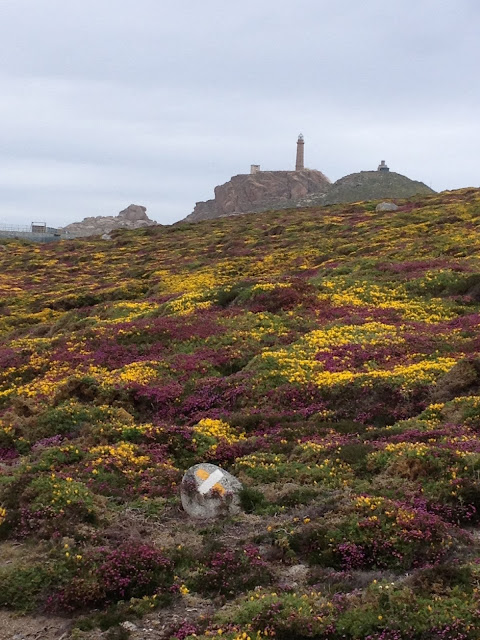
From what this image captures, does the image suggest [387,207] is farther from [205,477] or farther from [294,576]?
[294,576]

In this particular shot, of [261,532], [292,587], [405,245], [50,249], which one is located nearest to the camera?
[292,587]

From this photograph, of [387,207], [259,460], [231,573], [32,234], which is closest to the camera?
[231,573]

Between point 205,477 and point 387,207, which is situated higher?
point 387,207

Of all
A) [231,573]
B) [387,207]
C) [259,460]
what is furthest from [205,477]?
[387,207]

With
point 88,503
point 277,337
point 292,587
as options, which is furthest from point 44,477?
point 277,337

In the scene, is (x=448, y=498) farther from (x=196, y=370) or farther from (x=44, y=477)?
(x=196, y=370)

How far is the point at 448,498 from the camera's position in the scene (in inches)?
549

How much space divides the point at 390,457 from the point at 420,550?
13.0 feet

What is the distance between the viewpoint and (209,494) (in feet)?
48.2

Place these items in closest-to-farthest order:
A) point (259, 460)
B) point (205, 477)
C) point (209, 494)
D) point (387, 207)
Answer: point (209, 494)
point (205, 477)
point (259, 460)
point (387, 207)

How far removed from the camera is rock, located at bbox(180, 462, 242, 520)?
14.7 m

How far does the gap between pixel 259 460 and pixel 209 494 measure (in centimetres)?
285

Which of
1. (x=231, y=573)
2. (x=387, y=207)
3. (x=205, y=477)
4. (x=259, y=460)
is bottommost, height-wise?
(x=231, y=573)

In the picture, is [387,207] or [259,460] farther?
[387,207]
